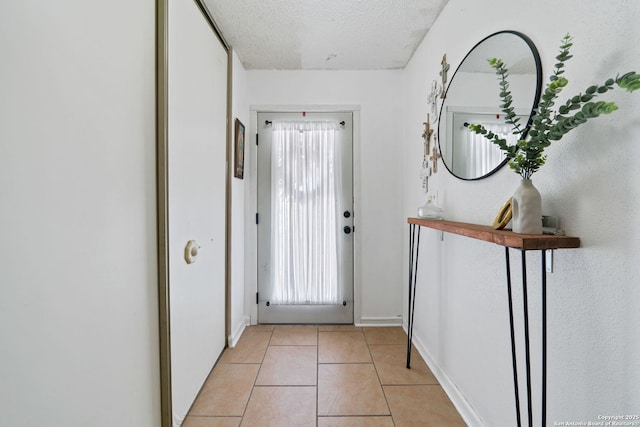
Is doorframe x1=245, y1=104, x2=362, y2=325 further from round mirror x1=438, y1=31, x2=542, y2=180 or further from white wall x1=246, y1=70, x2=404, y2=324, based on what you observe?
round mirror x1=438, y1=31, x2=542, y2=180

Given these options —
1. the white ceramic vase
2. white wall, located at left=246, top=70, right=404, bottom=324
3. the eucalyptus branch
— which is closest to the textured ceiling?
white wall, located at left=246, top=70, right=404, bottom=324

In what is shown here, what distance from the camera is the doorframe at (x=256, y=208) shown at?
259 centimetres

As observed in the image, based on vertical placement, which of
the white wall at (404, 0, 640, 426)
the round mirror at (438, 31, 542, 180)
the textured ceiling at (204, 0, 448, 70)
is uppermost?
the textured ceiling at (204, 0, 448, 70)

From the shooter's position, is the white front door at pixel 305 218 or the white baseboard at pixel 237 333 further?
the white front door at pixel 305 218

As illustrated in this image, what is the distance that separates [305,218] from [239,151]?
0.84 meters

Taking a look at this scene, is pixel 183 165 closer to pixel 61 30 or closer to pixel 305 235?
pixel 61 30

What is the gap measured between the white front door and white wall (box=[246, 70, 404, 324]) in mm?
109

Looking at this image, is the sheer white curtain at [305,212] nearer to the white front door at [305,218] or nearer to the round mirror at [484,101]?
the white front door at [305,218]

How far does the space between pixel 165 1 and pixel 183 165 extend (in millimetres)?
739

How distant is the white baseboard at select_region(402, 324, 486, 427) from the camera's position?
1407mm

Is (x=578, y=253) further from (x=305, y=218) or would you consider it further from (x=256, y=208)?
(x=256, y=208)

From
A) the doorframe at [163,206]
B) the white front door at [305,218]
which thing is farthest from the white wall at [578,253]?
the doorframe at [163,206]

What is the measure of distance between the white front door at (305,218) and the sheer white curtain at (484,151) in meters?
1.27

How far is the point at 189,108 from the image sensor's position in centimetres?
152
